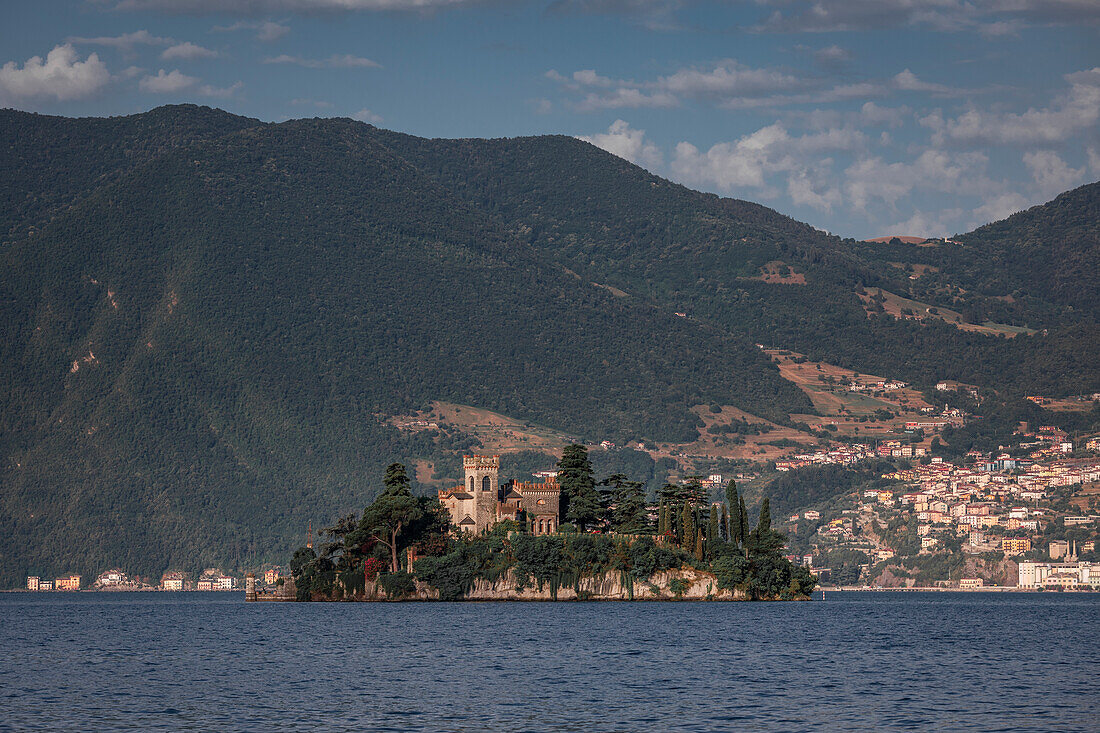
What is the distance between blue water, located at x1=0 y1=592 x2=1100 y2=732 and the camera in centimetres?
7231

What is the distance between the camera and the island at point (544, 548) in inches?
6796

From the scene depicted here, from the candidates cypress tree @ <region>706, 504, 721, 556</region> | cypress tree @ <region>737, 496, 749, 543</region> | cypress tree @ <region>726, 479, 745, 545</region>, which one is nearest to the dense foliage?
cypress tree @ <region>706, 504, 721, 556</region>

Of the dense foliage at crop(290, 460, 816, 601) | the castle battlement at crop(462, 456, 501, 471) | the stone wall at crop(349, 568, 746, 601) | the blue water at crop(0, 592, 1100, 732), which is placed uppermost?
the castle battlement at crop(462, 456, 501, 471)

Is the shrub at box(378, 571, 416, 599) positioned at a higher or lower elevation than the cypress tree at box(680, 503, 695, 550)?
lower

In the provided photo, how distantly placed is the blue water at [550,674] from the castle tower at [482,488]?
75.3 feet

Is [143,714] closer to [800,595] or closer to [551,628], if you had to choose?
[551,628]

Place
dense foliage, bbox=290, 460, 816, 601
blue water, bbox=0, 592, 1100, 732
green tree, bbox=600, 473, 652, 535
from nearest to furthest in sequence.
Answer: blue water, bbox=0, 592, 1100, 732
dense foliage, bbox=290, 460, 816, 601
green tree, bbox=600, 473, 652, 535

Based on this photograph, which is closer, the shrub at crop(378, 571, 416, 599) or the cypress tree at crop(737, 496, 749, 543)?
the shrub at crop(378, 571, 416, 599)

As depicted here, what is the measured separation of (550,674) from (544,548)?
78.4 metres

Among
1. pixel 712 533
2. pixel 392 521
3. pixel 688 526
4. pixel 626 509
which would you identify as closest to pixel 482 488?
pixel 392 521

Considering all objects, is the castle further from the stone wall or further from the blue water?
the blue water

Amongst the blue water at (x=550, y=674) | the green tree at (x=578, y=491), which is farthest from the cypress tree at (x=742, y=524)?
the blue water at (x=550, y=674)

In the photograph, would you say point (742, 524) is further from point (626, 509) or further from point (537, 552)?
point (537, 552)

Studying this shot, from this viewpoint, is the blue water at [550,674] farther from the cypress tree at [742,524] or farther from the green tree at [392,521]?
the cypress tree at [742,524]
